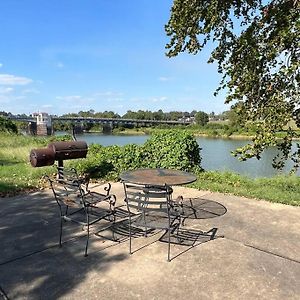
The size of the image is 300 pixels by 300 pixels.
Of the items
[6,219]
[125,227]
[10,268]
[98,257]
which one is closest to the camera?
[10,268]

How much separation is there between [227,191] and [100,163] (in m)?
3.78

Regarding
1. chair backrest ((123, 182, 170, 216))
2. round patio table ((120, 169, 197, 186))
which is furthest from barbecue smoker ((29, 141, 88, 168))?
chair backrest ((123, 182, 170, 216))

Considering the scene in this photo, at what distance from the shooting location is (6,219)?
16.2ft

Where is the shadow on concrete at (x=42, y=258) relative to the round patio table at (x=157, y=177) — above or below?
below

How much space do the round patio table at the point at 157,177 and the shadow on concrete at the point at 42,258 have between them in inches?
37.2

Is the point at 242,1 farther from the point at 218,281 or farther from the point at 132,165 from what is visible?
the point at 218,281

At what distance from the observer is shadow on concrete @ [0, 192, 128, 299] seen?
2957mm

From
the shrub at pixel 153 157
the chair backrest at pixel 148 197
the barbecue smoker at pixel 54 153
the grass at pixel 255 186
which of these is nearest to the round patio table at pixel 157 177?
the chair backrest at pixel 148 197

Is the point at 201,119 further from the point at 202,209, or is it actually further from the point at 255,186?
the point at 202,209

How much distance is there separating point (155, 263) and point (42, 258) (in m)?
1.23

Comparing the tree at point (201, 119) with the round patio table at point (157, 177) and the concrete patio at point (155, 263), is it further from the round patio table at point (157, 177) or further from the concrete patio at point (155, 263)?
the concrete patio at point (155, 263)

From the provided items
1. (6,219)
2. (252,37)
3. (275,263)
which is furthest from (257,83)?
(6,219)

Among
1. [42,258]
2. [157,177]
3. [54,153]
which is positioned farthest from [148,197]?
[54,153]

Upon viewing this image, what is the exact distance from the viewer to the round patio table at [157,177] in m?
4.30
